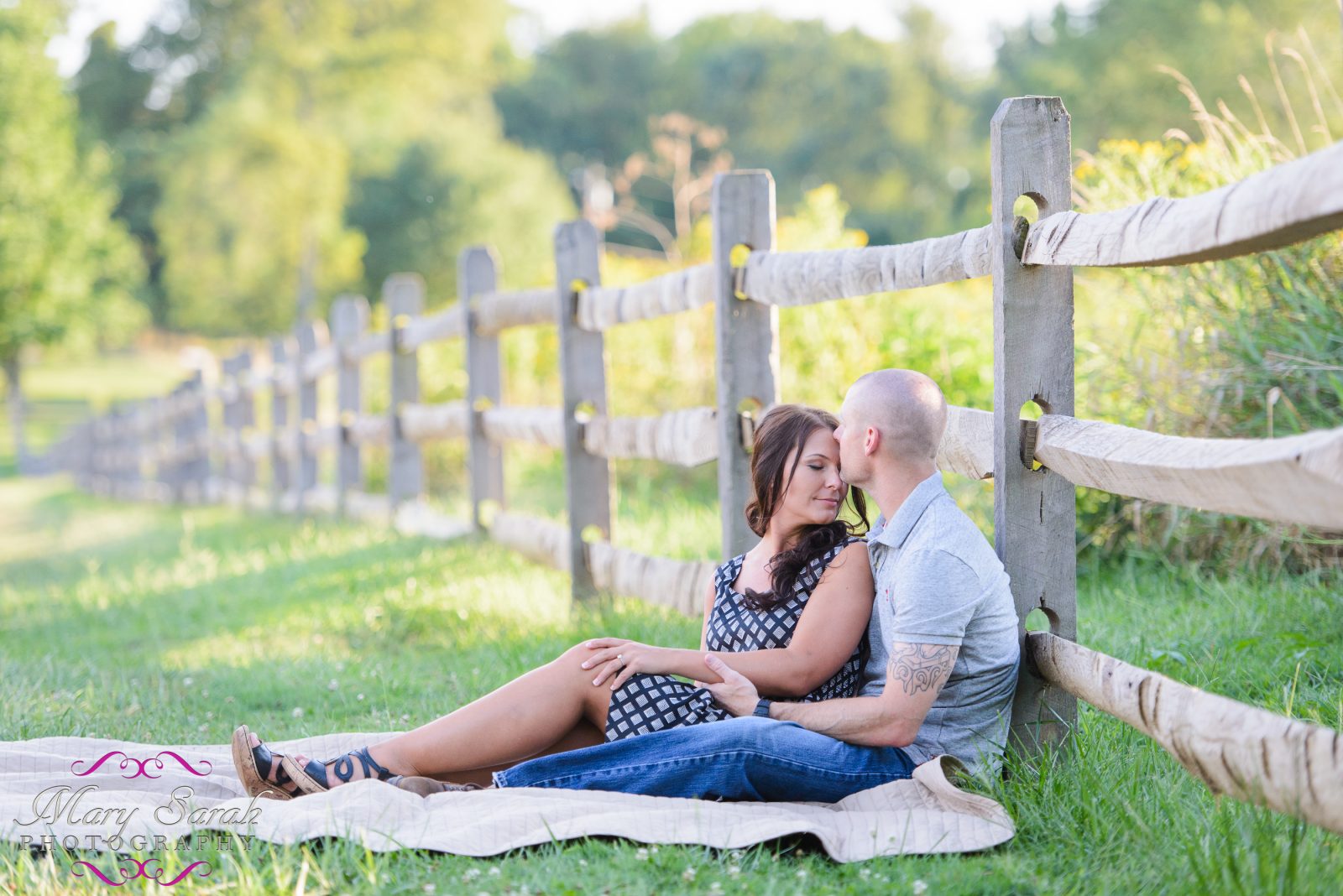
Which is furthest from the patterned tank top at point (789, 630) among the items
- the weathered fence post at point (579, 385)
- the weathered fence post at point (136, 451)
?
the weathered fence post at point (136, 451)

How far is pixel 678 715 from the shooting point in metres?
2.96

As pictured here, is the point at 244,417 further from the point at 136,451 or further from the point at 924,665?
the point at 924,665

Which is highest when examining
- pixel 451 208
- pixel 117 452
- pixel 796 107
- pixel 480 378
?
pixel 796 107

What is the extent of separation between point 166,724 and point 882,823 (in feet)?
7.71

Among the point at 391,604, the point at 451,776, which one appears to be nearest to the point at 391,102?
the point at 391,604

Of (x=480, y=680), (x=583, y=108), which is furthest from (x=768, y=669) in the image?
(x=583, y=108)

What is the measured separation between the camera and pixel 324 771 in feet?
9.98

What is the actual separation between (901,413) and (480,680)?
2011 millimetres

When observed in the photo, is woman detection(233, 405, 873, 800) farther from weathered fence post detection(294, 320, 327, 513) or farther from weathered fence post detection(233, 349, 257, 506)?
weathered fence post detection(233, 349, 257, 506)

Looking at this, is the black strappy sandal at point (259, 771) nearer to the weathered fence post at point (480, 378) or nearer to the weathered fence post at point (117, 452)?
the weathered fence post at point (480, 378)

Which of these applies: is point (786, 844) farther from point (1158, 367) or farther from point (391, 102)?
point (391, 102)

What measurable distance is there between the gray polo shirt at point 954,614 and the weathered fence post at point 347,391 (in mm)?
7053

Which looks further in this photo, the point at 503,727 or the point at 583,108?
the point at 583,108

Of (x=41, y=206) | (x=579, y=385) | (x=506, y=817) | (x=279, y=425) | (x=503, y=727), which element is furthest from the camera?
(x=41, y=206)
